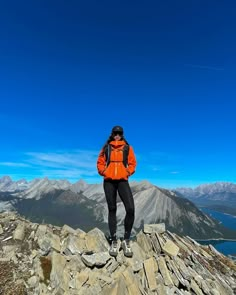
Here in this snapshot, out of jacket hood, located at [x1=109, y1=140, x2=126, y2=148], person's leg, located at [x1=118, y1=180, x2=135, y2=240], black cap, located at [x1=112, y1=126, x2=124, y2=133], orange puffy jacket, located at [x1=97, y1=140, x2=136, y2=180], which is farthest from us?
black cap, located at [x1=112, y1=126, x2=124, y2=133]

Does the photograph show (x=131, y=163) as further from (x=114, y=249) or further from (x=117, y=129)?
(x=114, y=249)

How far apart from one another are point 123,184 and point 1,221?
10058 mm

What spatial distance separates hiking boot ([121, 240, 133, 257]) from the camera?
15548 millimetres

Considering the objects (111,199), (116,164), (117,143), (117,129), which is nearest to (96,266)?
(111,199)

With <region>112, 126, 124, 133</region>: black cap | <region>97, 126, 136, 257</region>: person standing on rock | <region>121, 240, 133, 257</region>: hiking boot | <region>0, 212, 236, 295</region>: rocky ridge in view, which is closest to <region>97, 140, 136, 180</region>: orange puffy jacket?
<region>97, 126, 136, 257</region>: person standing on rock

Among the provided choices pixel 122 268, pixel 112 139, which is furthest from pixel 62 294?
pixel 112 139

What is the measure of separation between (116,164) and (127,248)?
197 inches

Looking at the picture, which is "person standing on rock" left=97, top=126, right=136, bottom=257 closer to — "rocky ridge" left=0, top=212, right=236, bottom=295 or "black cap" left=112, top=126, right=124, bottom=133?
"black cap" left=112, top=126, right=124, bottom=133

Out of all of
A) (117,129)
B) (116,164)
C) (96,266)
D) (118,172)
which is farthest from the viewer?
(117,129)

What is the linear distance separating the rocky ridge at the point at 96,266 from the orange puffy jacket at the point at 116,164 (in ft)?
15.2

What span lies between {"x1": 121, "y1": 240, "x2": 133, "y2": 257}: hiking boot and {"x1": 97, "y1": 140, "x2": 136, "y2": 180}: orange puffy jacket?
3997 mm

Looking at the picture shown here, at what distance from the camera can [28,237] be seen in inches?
680

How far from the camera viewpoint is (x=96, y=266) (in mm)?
14820

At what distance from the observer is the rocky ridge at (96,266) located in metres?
13.6
